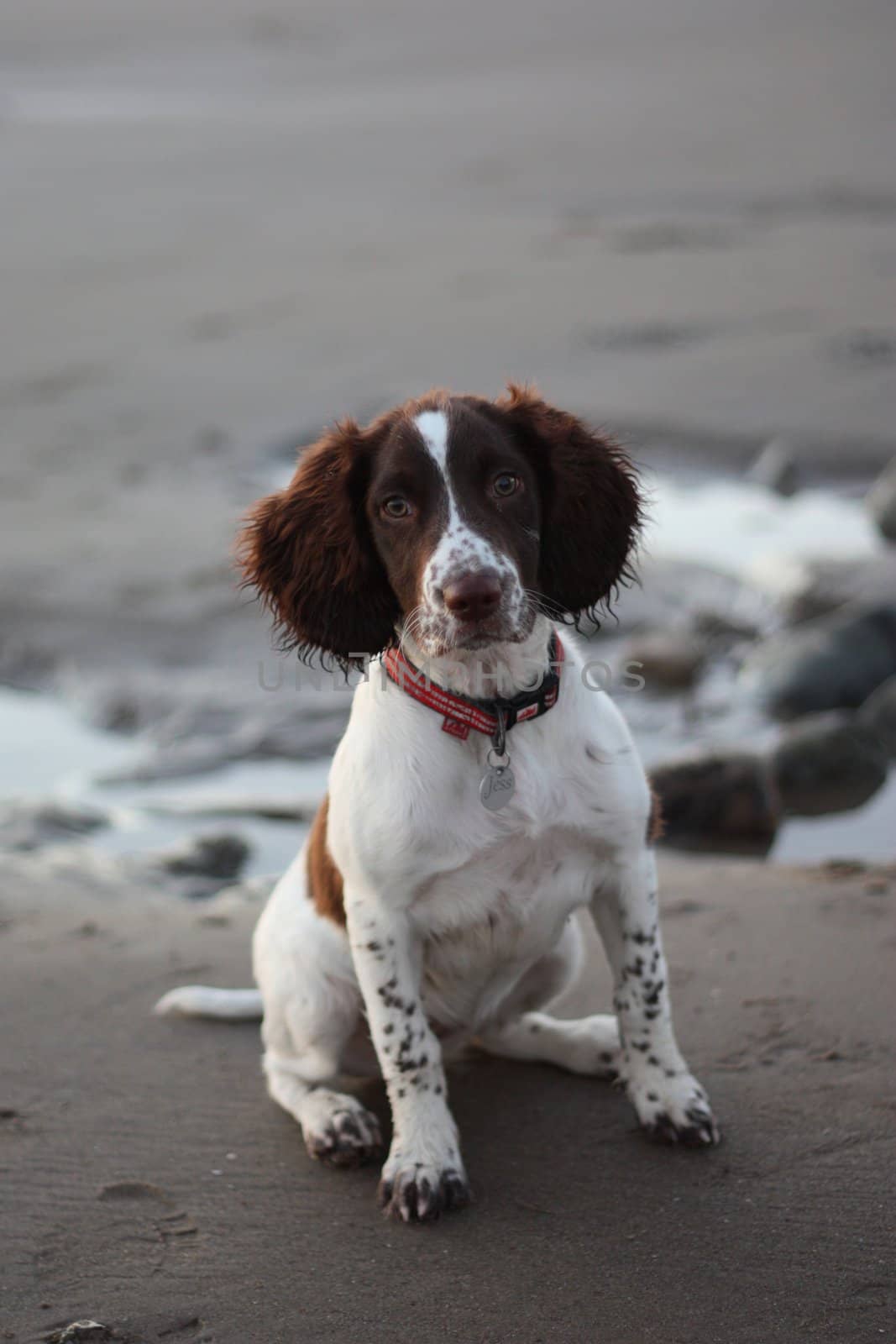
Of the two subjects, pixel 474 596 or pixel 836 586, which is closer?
pixel 474 596

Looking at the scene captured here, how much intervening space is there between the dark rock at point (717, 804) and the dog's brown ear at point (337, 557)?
2329 millimetres

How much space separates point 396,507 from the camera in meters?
3.21

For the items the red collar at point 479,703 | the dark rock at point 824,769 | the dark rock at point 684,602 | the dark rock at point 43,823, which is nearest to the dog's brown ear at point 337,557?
the red collar at point 479,703

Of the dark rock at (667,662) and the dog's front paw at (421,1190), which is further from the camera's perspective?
the dark rock at (667,662)

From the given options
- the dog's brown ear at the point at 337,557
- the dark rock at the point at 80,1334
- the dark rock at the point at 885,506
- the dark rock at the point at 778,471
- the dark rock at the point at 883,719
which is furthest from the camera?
the dark rock at the point at 778,471

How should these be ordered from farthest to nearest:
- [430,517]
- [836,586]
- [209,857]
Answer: [836,586]
[209,857]
[430,517]

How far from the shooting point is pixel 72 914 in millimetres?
4840

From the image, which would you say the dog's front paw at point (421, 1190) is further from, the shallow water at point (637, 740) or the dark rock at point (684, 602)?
the dark rock at point (684, 602)

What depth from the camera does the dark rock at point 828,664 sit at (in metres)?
6.50

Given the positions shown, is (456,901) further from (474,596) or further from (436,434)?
(436,434)

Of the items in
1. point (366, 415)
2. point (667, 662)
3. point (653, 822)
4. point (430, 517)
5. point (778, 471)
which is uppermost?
point (430, 517)

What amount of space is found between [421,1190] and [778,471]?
6.10 m

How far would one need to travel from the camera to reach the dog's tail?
4027mm

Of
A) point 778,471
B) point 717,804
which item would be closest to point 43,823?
point 717,804
